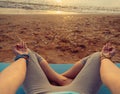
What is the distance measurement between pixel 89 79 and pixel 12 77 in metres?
0.38

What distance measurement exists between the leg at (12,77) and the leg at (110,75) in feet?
1.15

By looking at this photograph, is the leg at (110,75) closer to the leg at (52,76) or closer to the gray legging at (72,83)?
the gray legging at (72,83)

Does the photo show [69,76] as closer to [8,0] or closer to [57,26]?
[57,26]

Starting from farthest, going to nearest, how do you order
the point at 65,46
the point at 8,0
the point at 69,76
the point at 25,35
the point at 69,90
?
the point at 8,0 → the point at 25,35 → the point at 65,46 → the point at 69,76 → the point at 69,90

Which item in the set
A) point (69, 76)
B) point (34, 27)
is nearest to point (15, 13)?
point (34, 27)

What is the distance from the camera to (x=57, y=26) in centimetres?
390

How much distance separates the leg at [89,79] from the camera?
1.26 m

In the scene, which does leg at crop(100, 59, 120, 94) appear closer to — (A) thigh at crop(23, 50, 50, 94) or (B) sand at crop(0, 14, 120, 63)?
(A) thigh at crop(23, 50, 50, 94)

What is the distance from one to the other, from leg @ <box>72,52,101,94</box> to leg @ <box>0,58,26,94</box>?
0.26m

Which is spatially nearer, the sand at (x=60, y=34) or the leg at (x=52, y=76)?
the leg at (x=52, y=76)

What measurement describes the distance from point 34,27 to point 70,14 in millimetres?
737

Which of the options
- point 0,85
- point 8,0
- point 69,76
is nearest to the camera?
point 0,85

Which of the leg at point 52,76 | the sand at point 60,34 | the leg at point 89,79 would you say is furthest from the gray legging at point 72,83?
the sand at point 60,34

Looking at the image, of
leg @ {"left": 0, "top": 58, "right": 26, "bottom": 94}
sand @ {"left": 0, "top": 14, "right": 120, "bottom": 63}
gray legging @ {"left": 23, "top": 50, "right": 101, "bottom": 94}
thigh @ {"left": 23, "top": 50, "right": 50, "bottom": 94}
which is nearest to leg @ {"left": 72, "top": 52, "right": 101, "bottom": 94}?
gray legging @ {"left": 23, "top": 50, "right": 101, "bottom": 94}
